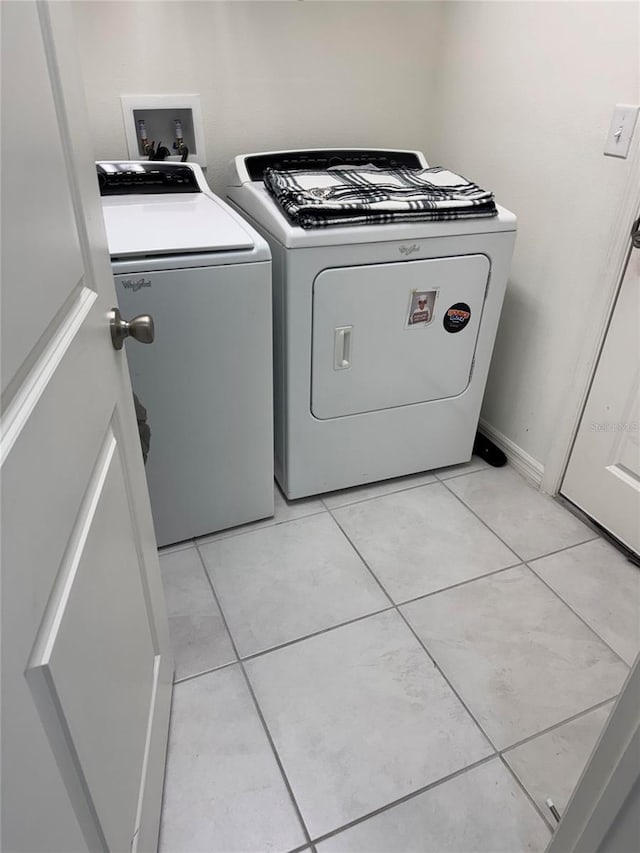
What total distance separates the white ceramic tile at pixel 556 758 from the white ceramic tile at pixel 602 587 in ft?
0.83

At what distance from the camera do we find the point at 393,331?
1.67 m

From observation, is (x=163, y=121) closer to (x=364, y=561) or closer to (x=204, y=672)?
(x=364, y=561)

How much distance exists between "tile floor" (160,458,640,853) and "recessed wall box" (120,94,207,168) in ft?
3.82

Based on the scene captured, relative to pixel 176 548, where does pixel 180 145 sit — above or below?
above

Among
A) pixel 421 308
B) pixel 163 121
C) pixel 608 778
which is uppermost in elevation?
pixel 163 121

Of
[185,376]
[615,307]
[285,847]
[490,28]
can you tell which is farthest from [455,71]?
[285,847]

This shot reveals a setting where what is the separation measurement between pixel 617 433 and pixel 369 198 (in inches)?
38.0

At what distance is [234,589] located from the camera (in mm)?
1568

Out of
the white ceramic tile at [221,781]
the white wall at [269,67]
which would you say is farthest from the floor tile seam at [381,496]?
the white wall at [269,67]


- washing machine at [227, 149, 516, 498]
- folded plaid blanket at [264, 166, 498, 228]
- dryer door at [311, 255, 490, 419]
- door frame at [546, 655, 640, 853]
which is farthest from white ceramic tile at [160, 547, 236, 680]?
folded plaid blanket at [264, 166, 498, 228]

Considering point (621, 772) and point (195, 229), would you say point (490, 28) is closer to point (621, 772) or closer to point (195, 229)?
point (195, 229)

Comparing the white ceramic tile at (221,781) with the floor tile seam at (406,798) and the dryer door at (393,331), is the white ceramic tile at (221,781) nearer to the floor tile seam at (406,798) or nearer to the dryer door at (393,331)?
the floor tile seam at (406,798)

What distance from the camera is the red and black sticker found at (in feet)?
5.63

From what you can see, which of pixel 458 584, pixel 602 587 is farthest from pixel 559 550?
pixel 458 584
